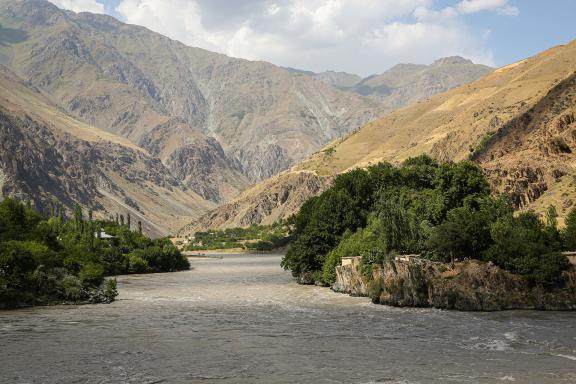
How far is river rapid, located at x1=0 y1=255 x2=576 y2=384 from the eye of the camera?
39469 mm

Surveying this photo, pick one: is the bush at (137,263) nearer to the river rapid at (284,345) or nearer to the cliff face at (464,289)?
the river rapid at (284,345)

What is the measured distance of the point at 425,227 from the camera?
85.4 meters

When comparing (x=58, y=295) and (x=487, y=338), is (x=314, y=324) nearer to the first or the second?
(x=487, y=338)

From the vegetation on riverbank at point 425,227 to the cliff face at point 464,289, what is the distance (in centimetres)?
152

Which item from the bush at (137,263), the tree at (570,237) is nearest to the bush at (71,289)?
the tree at (570,237)

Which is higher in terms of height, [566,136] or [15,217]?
[566,136]

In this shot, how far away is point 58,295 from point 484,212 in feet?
175

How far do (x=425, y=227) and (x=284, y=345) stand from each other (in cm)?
4112

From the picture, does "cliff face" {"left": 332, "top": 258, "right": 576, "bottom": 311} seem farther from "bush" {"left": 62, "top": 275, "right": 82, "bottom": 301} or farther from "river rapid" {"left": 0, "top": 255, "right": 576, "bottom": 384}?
"bush" {"left": 62, "top": 275, "right": 82, "bottom": 301}

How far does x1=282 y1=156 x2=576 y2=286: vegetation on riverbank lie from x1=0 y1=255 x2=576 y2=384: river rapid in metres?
8.43

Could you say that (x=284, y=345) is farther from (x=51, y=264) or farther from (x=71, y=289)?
(x=51, y=264)

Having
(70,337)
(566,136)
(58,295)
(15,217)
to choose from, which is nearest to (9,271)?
(58,295)

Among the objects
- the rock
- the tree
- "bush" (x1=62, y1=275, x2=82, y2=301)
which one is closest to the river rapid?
"bush" (x1=62, y1=275, x2=82, y2=301)

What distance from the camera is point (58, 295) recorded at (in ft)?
258
